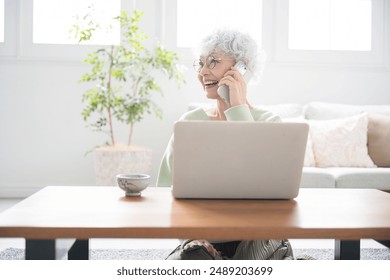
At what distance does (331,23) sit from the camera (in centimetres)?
443

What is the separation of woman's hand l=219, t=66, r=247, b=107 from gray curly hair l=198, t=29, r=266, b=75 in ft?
0.29

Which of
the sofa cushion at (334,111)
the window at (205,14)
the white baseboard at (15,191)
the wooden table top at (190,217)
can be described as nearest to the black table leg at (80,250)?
the wooden table top at (190,217)

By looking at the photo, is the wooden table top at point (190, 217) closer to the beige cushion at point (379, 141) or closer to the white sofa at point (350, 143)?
the white sofa at point (350, 143)

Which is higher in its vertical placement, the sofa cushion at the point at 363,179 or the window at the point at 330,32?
the window at the point at 330,32

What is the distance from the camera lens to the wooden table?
907 millimetres

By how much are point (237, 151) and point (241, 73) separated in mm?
724

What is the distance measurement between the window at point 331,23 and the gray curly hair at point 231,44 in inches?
107

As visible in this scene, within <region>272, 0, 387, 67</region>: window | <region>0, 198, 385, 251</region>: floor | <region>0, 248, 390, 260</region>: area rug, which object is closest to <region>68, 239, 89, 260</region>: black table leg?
<region>0, 248, 390, 260</region>: area rug

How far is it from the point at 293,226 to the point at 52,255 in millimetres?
491

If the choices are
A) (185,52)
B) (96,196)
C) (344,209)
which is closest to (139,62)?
(185,52)

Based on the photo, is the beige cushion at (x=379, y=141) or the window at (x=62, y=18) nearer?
the beige cushion at (x=379, y=141)

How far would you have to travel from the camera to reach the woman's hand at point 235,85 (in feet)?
5.64

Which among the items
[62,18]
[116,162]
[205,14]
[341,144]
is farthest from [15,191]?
[341,144]

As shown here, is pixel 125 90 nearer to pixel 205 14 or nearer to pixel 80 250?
pixel 205 14
